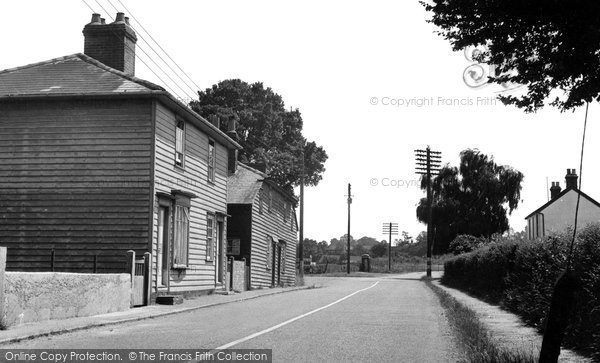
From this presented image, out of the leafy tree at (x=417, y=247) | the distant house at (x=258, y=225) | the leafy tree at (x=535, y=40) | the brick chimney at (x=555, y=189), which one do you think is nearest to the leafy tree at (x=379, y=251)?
the leafy tree at (x=417, y=247)

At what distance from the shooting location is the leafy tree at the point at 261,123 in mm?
56969

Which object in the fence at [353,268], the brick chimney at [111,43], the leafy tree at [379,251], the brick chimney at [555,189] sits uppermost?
the brick chimney at [111,43]

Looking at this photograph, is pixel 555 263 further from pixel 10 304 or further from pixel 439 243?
pixel 439 243

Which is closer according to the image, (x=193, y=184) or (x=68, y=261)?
(x=68, y=261)

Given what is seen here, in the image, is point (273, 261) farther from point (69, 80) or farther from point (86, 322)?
point (86, 322)

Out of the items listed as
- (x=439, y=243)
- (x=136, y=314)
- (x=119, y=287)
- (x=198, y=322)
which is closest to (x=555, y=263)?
(x=198, y=322)

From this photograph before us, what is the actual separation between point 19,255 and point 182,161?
5.85 metres

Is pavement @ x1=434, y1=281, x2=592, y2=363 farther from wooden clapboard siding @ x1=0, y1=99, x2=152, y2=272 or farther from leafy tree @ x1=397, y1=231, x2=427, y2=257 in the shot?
leafy tree @ x1=397, y1=231, x2=427, y2=257

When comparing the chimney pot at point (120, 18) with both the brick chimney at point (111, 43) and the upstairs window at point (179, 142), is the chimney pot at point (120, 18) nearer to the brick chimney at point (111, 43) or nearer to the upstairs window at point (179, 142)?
the brick chimney at point (111, 43)

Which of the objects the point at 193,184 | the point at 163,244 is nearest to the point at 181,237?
the point at 163,244

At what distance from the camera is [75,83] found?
21.2 metres

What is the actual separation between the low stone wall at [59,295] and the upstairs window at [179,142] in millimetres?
5804

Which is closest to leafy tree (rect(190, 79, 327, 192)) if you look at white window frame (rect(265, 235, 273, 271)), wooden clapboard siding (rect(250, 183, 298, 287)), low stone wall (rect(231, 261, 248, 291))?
wooden clapboard siding (rect(250, 183, 298, 287))

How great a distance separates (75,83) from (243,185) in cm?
1565
